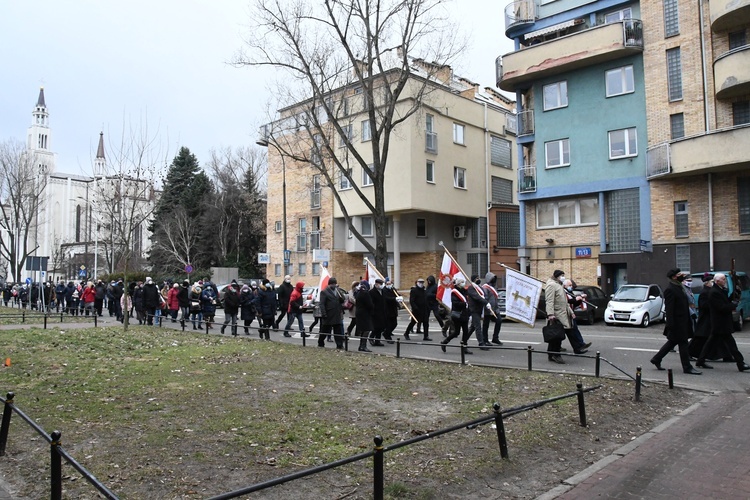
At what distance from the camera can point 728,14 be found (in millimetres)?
23500

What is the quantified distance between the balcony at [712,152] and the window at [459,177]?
1641 centimetres

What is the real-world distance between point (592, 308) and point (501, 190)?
21.5 m

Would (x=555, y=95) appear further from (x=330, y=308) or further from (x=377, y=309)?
(x=330, y=308)

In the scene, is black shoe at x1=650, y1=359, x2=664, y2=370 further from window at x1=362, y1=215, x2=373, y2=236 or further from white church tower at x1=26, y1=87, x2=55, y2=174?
white church tower at x1=26, y1=87, x2=55, y2=174

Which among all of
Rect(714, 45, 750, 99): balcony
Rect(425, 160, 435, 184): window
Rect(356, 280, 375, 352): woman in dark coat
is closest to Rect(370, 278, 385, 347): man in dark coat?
Rect(356, 280, 375, 352): woman in dark coat

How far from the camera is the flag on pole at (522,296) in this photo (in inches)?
549

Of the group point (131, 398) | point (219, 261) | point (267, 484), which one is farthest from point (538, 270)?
point (219, 261)

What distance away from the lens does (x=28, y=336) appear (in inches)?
674

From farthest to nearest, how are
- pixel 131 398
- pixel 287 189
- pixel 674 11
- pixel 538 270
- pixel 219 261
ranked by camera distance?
1. pixel 219 261
2. pixel 287 189
3. pixel 538 270
4. pixel 674 11
5. pixel 131 398

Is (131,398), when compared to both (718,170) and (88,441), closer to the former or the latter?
(88,441)

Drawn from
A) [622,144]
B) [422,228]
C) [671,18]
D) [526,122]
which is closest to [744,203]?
[622,144]

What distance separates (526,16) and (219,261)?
36.6 metres

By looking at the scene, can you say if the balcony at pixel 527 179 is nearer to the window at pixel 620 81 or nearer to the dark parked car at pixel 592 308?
the window at pixel 620 81

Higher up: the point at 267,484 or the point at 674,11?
the point at 674,11
